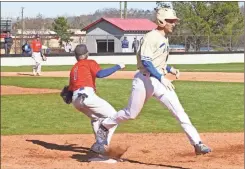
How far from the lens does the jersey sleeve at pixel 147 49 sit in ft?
24.1

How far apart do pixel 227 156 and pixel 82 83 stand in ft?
7.05

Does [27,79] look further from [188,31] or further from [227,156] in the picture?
[188,31]

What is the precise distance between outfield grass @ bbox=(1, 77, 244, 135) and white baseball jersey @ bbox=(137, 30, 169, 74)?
12.6 ft

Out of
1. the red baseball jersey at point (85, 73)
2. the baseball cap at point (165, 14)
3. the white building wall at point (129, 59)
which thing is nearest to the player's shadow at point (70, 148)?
the red baseball jersey at point (85, 73)

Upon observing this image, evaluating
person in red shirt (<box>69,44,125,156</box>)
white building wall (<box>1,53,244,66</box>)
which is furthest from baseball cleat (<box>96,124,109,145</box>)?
white building wall (<box>1,53,244,66</box>)

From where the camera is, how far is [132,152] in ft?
29.1

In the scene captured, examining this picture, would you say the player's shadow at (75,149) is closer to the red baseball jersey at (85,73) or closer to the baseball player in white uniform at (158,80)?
the baseball player in white uniform at (158,80)

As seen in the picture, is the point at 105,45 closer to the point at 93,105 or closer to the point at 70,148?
the point at 70,148

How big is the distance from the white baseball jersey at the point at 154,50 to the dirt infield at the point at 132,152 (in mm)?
1217

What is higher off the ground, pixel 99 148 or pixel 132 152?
pixel 99 148

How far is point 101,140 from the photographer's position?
809 centimetres

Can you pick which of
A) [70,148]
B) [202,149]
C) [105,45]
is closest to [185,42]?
[105,45]

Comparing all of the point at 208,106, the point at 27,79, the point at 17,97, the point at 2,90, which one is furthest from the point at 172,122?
the point at 27,79

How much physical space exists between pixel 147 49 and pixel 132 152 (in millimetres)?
2038
